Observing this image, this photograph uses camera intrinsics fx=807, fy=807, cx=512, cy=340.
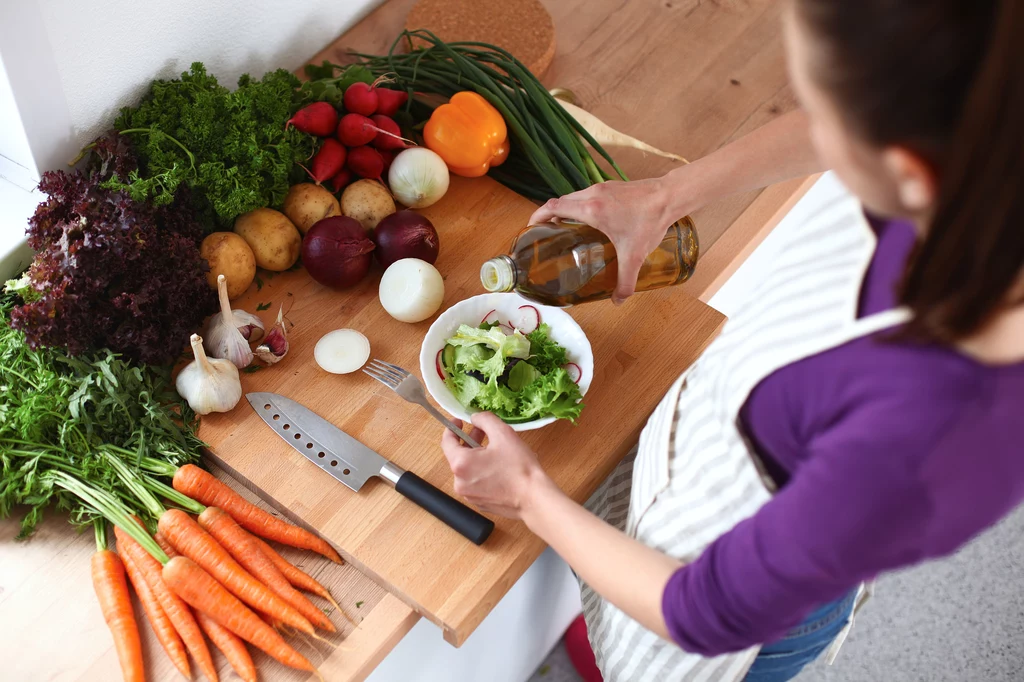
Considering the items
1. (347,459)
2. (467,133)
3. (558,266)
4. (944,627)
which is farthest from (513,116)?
(944,627)

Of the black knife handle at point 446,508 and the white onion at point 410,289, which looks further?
the white onion at point 410,289

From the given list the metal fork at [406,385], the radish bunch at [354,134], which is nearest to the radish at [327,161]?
the radish bunch at [354,134]

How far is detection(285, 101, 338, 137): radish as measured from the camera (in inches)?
47.9

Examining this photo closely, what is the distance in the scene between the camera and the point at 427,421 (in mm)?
1086

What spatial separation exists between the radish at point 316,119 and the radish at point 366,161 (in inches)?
2.1

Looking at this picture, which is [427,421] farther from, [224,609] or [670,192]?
[670,192]

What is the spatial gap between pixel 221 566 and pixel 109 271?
39 centimetres

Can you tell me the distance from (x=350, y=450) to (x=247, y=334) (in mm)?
242

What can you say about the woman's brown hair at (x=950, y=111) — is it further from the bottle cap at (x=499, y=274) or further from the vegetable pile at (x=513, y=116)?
the vegetable pile at (x=513, y=116)

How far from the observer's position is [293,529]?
99 cm

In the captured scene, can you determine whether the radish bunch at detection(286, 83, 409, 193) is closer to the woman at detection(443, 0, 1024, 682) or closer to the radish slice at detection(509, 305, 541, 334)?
the radish slice at detection(509, 305, 541, 334)

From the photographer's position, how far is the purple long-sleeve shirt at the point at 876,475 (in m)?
0.53

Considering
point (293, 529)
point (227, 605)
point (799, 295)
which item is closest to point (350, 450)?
point (293, 529)

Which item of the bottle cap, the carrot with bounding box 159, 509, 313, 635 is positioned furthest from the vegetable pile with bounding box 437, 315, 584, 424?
the carrot with bounding box 159, 509, 313, 635
